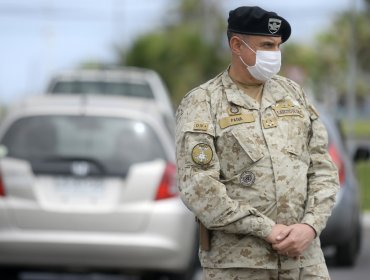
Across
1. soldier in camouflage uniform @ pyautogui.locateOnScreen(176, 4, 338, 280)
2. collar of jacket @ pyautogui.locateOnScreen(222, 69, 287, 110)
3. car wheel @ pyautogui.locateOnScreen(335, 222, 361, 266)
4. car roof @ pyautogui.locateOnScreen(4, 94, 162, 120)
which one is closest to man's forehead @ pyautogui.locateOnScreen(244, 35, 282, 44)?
soldier in camouflage uniform @ pyautogui.locateOnScreen(176, 4, 338, 280)

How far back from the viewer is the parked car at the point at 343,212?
11.8 metres

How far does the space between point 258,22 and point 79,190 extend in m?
4.69

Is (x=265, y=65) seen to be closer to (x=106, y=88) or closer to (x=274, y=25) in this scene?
(x=274, y=25)

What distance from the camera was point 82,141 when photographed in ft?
33.0

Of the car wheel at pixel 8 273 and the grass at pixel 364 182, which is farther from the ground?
the car wheel at pixel 8 273

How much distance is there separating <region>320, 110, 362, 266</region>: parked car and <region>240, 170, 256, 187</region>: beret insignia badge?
6.41m

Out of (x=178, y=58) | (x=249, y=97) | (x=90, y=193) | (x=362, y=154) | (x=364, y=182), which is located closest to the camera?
(x=249, y=97)

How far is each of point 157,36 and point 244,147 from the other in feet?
153

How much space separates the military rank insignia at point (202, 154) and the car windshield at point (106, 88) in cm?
1174

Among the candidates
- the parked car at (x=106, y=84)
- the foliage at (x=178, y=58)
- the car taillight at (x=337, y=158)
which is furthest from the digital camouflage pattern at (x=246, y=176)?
the foliage at (x=178, y=58)

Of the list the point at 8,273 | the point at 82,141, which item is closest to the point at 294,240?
the point at 82,141

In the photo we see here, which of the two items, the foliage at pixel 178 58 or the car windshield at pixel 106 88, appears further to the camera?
the foliage at pixel 178 58

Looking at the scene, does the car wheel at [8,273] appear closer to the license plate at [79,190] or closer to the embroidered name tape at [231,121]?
the license plate at [79,190]

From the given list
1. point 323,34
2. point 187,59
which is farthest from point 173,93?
point 323,34
